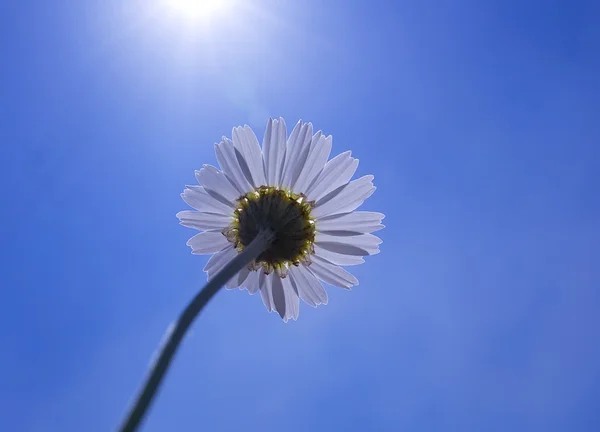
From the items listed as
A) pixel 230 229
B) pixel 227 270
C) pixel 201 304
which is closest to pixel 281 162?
pixel 230 229

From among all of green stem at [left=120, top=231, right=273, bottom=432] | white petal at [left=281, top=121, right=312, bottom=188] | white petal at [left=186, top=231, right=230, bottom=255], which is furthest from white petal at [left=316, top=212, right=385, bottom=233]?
green stem at [left=120, top=231, right=273, bottom=432]

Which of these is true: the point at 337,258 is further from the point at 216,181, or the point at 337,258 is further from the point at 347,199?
the point at 216,181

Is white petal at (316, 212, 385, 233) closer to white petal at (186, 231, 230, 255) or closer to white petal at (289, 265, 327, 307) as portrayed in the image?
white petal at (289, 265, 327, 307)

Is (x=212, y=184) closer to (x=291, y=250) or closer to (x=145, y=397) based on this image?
(x=291, y=250)

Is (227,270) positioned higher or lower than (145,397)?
higher

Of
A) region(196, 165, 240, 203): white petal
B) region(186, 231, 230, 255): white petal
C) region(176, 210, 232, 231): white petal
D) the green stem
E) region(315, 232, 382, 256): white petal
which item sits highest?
region(196, 165, 240, 203): white petal
